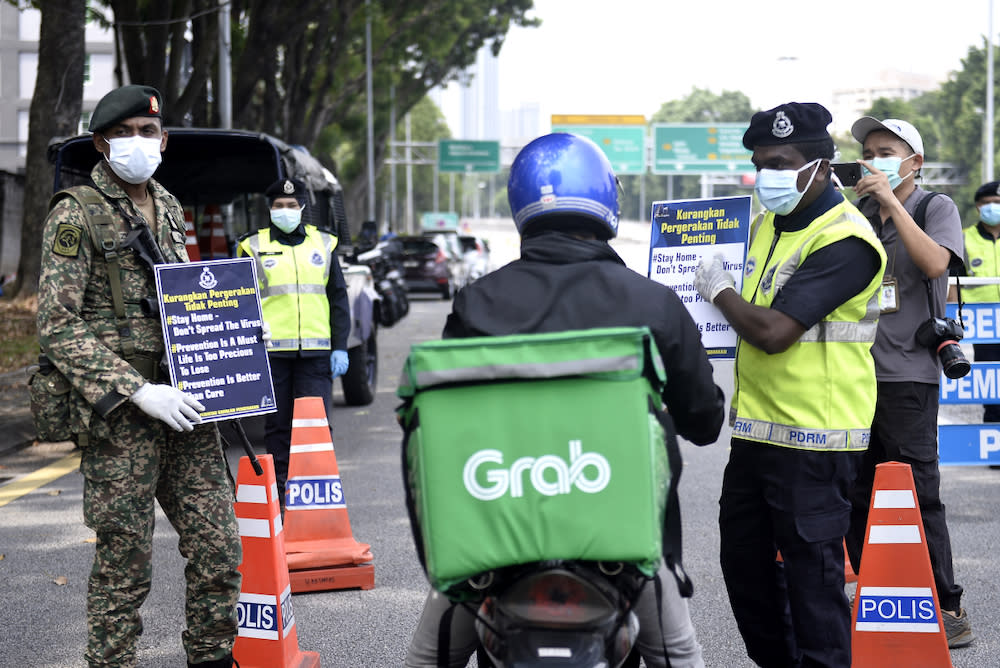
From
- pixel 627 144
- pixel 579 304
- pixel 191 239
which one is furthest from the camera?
pixel 627 144

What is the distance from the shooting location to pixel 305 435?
5984 mm

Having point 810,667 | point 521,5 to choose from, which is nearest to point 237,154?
point 810,667

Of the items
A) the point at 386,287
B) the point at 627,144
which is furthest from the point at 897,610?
the point at 627,144

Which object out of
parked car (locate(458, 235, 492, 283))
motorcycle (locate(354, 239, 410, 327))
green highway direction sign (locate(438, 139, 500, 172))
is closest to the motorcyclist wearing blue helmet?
motorcycle (locate(354, 239, 410, 327))

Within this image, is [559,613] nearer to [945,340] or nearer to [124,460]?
[124,460]

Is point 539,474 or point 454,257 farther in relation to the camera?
point 454,257

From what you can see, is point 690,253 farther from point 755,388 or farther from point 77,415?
point 77,415

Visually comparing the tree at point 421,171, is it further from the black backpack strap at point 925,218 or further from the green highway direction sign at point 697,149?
the black backpack strap at point 925,218

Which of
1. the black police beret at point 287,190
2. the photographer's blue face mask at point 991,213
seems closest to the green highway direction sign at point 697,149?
the photographer's blue face mask at point 991,213

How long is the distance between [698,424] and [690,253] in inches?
45.4

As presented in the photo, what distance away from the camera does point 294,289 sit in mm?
7309

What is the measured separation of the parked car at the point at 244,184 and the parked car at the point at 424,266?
17.9m

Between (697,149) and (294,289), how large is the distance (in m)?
45.2

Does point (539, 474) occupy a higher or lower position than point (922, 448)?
higher
